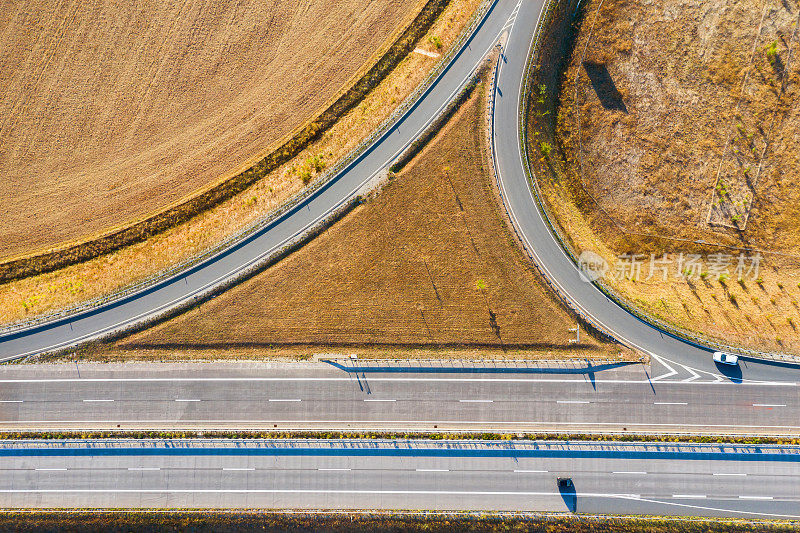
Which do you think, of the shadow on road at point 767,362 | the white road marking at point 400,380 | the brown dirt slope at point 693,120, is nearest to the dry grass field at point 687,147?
the brown dirt slope at point 693,120

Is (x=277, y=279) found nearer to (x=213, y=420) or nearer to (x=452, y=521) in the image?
(x=213, y=420)

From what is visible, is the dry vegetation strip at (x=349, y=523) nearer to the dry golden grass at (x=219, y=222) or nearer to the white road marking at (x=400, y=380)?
the white road marking at (x=400, y=380)

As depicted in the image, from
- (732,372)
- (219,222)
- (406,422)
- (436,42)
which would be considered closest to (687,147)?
(732,372)

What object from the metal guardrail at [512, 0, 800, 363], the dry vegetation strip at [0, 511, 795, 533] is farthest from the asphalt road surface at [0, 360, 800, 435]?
the dry vegetation strip at [0, 511, 795, 533]

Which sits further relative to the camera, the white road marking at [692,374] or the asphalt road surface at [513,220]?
the asphalt road surface at [513,220]

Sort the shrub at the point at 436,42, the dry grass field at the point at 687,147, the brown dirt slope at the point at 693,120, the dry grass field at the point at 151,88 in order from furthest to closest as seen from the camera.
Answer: the dry grass field at the point at 151,88
the shrub at the point at 436,42
the brown dirt slope at the point at 693,120
the dry grass field at the point at 687,147

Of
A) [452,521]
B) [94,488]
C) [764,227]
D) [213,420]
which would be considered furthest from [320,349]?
[764,227]

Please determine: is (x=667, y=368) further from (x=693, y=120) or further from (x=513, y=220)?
(x=693, y=120)
